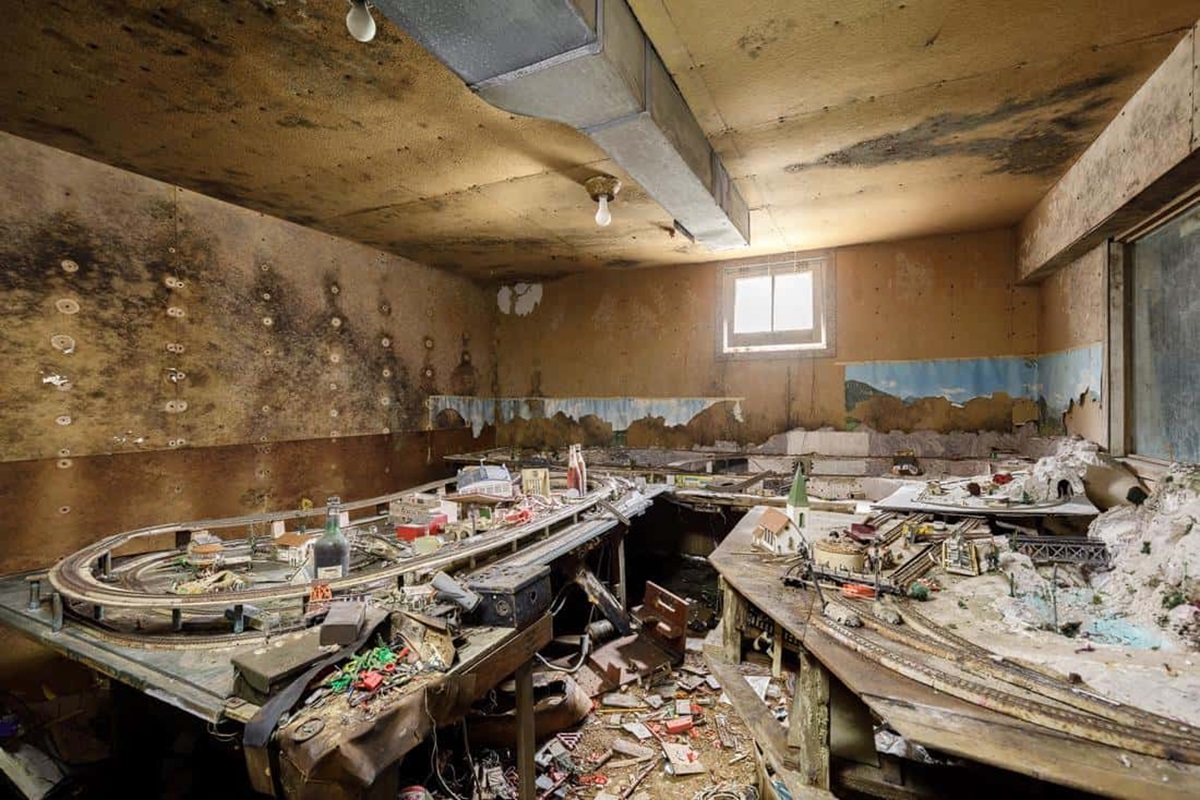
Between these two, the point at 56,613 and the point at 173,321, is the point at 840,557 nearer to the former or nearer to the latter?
the point at 56,613

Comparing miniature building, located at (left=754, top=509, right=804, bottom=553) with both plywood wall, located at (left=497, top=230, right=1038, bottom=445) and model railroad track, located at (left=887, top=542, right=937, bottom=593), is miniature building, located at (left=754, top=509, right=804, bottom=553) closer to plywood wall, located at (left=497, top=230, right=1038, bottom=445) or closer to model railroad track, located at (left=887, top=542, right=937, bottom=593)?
model railroad track, located at (left=887, top=542, right=937, bottom=593)

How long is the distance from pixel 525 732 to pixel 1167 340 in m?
4.00

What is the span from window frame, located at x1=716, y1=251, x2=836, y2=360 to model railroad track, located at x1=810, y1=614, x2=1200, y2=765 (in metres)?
4.48

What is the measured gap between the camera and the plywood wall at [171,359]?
313cm

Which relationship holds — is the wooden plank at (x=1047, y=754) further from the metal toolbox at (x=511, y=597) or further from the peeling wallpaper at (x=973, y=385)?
the peeling wallpaper at (x=973, y=385)

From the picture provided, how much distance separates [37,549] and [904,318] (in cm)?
722

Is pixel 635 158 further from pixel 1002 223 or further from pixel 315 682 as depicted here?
pixel 1002 223

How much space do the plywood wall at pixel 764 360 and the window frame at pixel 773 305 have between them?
87mm

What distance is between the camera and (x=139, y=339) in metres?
3.61

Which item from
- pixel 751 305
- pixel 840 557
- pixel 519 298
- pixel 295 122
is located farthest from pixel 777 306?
pixel 295 122

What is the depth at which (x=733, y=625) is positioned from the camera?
89.1 inches

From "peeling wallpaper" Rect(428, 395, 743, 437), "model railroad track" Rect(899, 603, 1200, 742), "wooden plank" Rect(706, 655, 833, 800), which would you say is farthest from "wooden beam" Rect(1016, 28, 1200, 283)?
"peeling wallpaper" Rect(428, 395, 743, 437)

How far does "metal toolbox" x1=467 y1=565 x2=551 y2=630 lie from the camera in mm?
1806

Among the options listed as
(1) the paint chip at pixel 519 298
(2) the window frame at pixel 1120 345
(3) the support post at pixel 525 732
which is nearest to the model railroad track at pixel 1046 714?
(3) the support post at pixel 525 732
